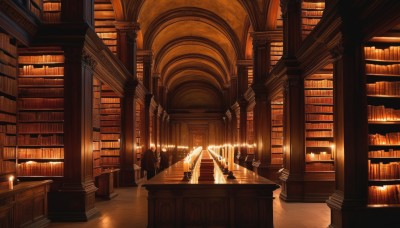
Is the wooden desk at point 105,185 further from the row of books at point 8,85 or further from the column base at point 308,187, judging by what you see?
the column base at point 308,187

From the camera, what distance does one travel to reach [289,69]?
33.9 ft

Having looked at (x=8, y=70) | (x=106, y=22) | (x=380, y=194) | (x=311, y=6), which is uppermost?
(x=106, y=22)

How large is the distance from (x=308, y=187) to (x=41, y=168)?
610cm

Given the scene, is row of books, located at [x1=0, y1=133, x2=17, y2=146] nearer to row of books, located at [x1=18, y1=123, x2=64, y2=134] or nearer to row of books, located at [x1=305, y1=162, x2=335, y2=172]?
row of books, located at [x1=18, y1=123, x2=64, y2=134]

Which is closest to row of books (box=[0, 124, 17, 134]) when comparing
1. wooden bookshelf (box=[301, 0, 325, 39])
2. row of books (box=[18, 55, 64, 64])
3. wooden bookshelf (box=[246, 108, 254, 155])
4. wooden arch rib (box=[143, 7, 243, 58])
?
row of books (box=[18, 55, 64, 64])

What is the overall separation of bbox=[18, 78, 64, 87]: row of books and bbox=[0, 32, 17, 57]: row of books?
0.83 meters

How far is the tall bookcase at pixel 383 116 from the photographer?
258 inches

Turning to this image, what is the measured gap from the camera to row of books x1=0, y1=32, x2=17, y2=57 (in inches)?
278

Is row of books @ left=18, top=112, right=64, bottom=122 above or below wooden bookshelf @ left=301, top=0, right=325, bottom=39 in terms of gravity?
below

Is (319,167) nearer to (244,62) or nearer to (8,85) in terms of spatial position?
(8,85)

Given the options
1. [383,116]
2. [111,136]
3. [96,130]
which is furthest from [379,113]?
[111,136]

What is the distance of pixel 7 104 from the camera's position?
293 inches

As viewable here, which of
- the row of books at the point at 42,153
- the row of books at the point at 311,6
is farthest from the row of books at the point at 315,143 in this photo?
the row of books at the point at 42,153

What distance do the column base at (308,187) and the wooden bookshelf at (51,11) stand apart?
6.37 m
